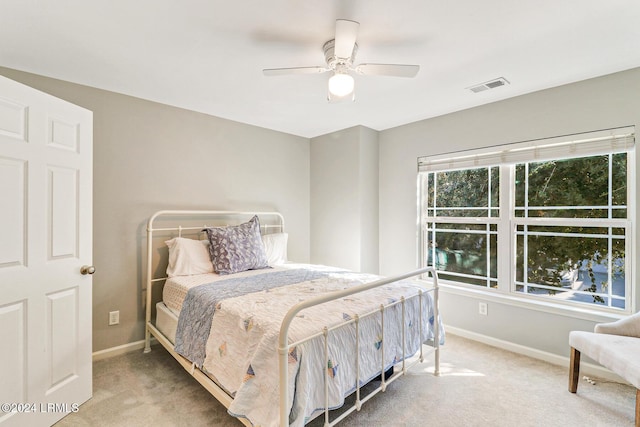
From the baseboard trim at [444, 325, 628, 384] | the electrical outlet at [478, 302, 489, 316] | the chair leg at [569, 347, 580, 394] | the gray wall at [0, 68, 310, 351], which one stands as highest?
the gray wall at [0, 68, 310, 351]

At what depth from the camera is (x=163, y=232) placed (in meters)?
2.98

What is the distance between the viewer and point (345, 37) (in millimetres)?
1665

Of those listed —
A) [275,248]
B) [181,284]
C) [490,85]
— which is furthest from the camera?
[275,248]

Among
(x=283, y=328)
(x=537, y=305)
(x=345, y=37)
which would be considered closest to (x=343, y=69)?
(x=345, y=37)

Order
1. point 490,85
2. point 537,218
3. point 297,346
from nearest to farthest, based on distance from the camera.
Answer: point 297,346, point 490,85, point 537,218

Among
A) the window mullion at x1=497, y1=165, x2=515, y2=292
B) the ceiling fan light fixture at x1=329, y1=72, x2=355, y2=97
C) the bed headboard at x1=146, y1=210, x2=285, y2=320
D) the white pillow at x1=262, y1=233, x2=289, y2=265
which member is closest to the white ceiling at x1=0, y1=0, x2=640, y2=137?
the ceiling fan light fixture at x1=329, y1=72, x2=355, y2=97

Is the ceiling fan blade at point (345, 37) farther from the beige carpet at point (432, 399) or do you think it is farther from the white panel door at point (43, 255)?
the beige carpet at point (432, 399)

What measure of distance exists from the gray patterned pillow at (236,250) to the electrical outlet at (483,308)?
7.38 feet

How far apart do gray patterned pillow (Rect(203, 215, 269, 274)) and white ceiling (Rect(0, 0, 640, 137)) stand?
1332 mm

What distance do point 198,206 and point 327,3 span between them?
2.39 m

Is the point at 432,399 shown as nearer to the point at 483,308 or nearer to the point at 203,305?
the point at 483,308

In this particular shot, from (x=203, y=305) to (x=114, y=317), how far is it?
1.29 metres

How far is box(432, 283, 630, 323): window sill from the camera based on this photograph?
7.85 feet

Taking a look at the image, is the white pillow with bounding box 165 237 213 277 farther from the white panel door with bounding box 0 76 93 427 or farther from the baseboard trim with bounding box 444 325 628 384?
the baseboard trim with bounding box 444 325 628 384
